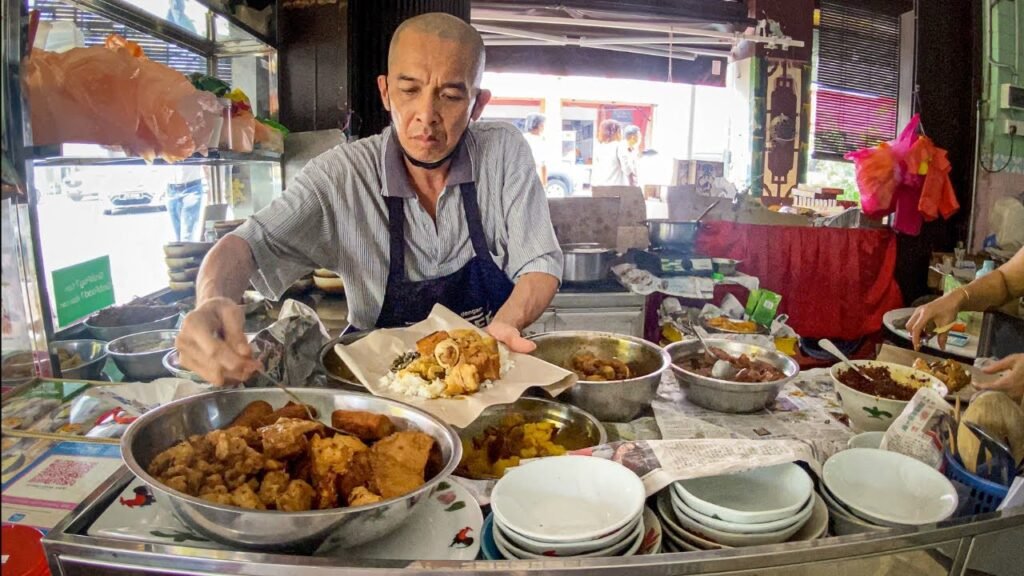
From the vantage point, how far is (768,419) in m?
1.69

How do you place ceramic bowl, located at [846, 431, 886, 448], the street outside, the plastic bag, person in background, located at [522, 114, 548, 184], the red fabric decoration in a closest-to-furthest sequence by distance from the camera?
ceramic bowl, located at [846, 431, 886, 448]
the plastic bag
the street outside
the red fabric decoration
person in background, located at [522, 114, 548, 184]

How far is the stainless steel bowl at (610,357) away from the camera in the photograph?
1.60 meters

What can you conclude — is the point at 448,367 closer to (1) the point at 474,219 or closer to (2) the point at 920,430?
(1) the point at 474,219

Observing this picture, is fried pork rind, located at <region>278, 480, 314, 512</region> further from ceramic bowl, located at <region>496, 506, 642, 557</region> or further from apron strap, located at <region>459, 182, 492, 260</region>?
apron strap, located at <region>459, 182, 492, 260</region>

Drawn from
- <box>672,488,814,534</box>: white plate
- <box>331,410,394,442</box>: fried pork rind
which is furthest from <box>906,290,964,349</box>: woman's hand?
<box>331,410,394,442</box>: fried pork rind

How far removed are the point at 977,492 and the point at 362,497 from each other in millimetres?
1185

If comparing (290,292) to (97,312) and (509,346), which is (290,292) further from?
(509,346)

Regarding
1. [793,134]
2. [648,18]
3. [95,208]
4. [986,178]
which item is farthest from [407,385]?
[793,134]

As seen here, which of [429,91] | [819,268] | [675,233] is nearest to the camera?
[429,91]

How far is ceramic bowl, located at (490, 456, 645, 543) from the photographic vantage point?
40.8 inches

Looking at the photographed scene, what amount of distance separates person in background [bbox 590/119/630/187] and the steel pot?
18.8 feet

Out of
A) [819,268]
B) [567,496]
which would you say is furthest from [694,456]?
[819,268]

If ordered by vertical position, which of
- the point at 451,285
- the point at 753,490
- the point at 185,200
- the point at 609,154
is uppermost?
the point at 609,154

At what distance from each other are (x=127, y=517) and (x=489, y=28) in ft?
18.4
